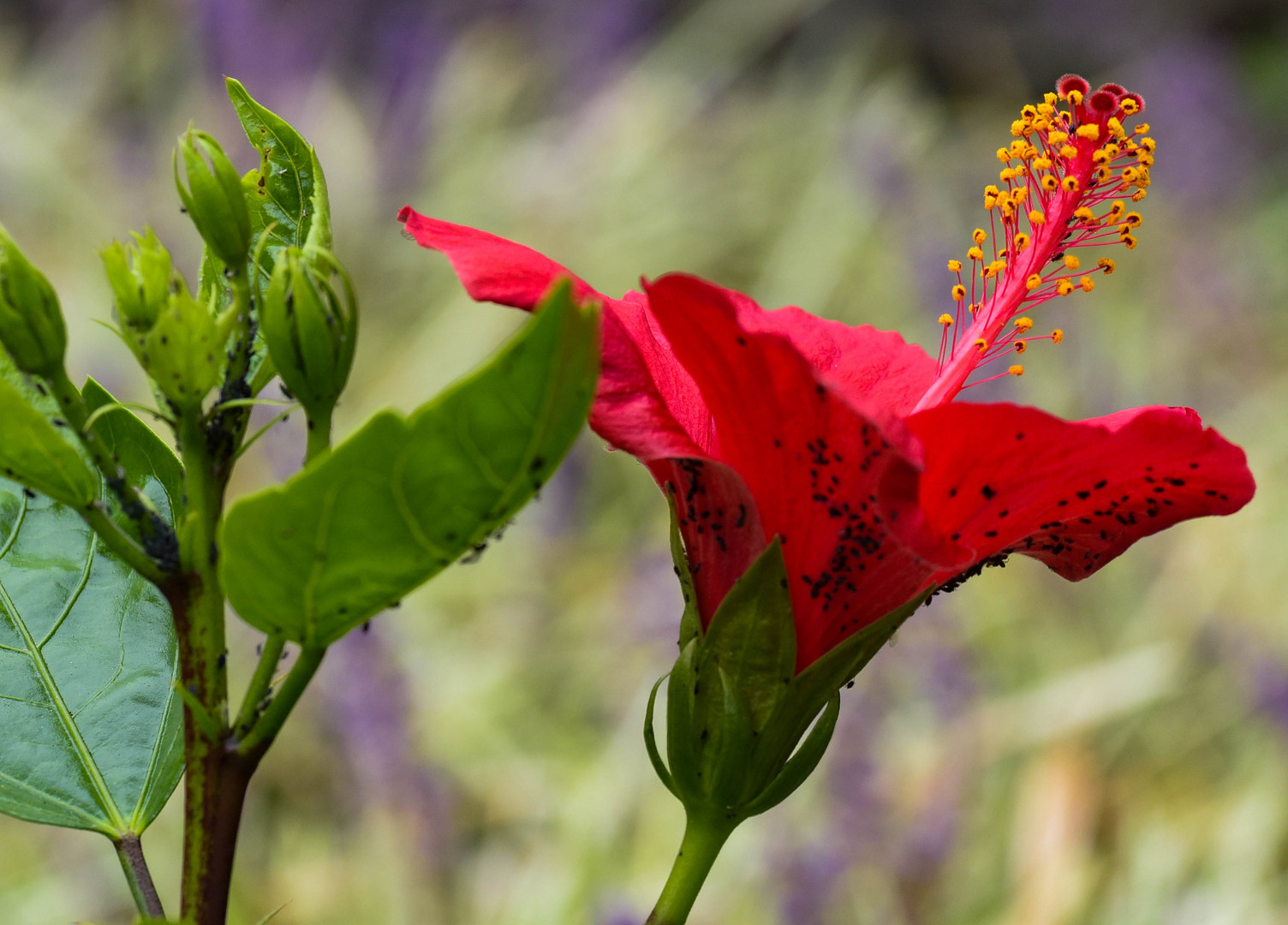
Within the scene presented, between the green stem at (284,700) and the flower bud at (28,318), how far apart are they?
106 millimetres

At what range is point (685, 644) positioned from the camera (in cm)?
45

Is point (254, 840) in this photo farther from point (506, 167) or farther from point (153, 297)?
point (506, 167)

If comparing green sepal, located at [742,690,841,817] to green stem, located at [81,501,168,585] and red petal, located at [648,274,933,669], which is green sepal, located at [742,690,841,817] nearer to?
red petal, located at [648,274,933,669]

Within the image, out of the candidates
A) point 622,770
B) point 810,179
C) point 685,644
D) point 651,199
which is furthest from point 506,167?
point 685,644

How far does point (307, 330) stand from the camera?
324 mm

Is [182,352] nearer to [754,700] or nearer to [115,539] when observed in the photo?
[115,539]

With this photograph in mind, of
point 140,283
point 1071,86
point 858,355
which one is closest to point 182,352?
point 140,283

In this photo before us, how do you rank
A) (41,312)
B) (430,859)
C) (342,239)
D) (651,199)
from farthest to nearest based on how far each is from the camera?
(651,199) → (342,239) → (430,859) → (41,312)

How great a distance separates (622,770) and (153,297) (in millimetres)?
1475

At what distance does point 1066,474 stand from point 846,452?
0.08m

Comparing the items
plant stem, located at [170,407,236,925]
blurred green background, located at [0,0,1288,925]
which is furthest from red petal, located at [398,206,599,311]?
blurred green background, located at [0,0,1288,925]

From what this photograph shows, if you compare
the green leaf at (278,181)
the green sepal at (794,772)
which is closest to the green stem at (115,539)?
the green leaf at (278,181)

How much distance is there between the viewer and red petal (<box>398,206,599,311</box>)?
39cm

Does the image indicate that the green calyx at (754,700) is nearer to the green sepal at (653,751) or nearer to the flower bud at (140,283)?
the green sepal at (653,751)
